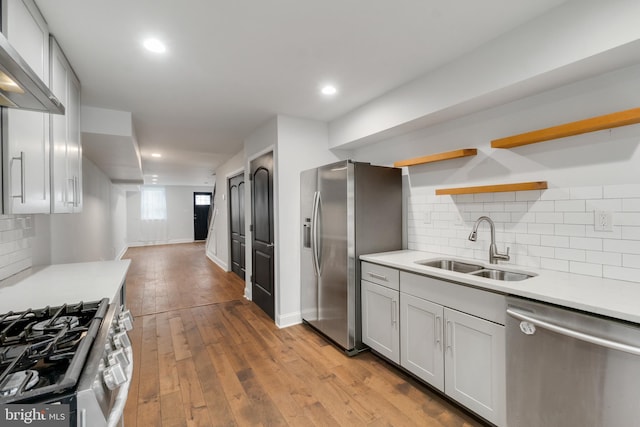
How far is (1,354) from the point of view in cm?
85

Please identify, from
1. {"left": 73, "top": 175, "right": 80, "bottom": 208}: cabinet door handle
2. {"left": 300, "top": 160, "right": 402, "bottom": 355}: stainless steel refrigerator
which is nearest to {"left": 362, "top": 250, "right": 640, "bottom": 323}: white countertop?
{"left": 300, "top": 160, "right": 402, "bottom": 355}: stainless steel refrigerator

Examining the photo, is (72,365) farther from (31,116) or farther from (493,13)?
(493,13)

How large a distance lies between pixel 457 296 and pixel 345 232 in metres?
1.10

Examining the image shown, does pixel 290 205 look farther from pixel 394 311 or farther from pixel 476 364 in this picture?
pixel 476 364

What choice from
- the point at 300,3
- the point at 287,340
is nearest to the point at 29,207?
the point at 300,3

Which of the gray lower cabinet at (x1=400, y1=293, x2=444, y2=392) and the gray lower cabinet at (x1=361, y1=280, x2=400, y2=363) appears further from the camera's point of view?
the gray lower cabinet at (x1=361, y1=280, x2=400, y2=363)

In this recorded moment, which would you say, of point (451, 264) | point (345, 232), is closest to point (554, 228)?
point (451, 264)

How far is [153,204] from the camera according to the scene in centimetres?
1095

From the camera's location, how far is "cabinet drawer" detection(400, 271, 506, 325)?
166cm

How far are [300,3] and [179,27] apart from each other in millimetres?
772

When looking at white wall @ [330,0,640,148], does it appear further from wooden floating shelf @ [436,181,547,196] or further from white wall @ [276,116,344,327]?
white wall @ [276,116,344,327]

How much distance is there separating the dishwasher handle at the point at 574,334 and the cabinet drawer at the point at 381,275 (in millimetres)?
858

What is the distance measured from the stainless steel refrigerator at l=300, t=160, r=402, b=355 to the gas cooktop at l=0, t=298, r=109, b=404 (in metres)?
1.86

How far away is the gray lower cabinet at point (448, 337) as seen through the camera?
166 centimetres
